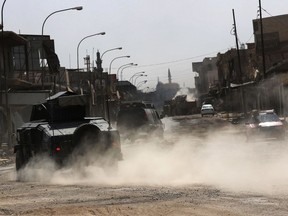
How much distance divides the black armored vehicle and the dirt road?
17.5 inches

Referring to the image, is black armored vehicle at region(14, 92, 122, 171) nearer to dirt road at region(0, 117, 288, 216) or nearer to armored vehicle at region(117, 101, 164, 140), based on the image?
dirt road at region(0, 117, 288, 216)

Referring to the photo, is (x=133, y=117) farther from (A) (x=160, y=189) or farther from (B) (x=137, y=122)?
(A) (x=160, y=189)

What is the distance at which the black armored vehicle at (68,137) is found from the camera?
51.9 ft

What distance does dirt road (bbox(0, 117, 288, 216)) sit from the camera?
9172 mm

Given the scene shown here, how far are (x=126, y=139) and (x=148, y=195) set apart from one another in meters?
20.2

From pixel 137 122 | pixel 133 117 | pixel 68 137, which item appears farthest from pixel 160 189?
pixel 133 117

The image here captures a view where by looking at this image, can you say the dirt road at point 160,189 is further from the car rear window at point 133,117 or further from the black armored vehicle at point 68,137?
the car rear window at point 133,117

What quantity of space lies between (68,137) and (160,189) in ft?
15.2

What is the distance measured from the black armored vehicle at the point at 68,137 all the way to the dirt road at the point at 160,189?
443mm

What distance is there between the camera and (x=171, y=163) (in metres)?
17.8

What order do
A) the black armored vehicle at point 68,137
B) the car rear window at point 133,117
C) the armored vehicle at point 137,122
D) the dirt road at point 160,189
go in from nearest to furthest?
the dirt road at point 160,189 < the black armored vehicle at point 68,137 < the armored vehicle at point 137,122 < the car rear window at point 133,117

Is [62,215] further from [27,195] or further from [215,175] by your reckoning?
[215,175]

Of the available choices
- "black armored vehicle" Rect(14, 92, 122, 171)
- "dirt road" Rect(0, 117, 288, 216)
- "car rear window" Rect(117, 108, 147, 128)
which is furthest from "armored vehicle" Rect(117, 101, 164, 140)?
"black armored vehicle" Rect(14, 92, 122, 171)

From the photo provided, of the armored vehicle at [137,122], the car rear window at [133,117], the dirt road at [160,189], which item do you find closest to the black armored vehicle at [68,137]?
the dirt road at [160,189]
